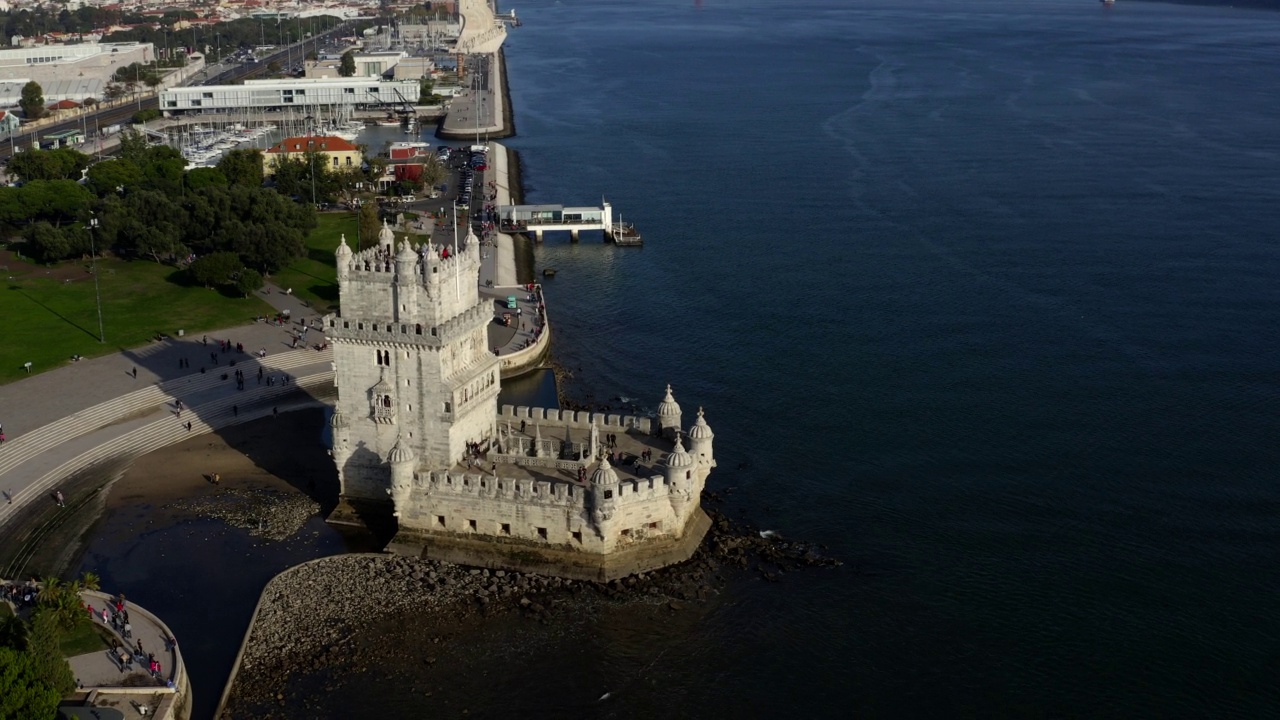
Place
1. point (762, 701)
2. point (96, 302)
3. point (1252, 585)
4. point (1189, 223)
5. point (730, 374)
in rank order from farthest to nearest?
point (1189, 223) → point (96, 302) → point (730, 374) → point (1252, 585) → point (762, 701)

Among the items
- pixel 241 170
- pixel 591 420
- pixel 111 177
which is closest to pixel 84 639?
pixel 591 420

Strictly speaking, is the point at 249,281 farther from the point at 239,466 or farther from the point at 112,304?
the point at 239,466

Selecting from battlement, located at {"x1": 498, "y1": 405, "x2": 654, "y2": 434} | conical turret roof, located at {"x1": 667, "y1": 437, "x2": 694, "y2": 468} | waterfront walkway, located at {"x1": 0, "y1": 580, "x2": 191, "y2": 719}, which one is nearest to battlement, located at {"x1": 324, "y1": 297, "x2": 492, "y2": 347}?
battlement, located at {"x1": 498, "y1": 405, "x2": 654, "y2": 434}

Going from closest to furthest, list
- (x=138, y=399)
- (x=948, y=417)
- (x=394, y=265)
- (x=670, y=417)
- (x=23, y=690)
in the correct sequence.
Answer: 1. (x=23, y=690)
2. (x=394, y=265)
3. (x=670, y=417)
4. (x=138, y=399)
5. (x=948, y=417)

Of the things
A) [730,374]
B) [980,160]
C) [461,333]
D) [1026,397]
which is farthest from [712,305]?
[980,160]

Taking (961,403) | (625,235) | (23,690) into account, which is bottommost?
(961,403)

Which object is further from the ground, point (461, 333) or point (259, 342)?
point (461, 333)

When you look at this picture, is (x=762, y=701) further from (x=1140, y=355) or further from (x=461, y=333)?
(x=1140, y=355)
